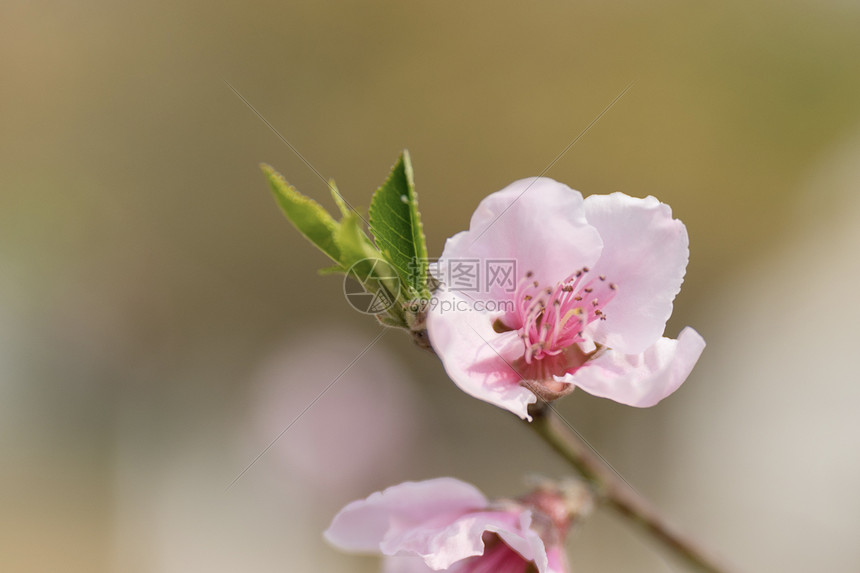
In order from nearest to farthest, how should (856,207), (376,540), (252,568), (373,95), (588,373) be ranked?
(588,373)
(376,540)
(252,568)
(856,207)
(373,95)

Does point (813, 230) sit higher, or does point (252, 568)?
point (813, 230)

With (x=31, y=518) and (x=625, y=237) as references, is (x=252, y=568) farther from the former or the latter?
(x=625, y=237)

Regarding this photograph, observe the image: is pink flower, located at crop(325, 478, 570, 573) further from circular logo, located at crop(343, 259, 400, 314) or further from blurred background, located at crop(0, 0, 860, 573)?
blurred background, located at crop(0, 0, 860, 573)

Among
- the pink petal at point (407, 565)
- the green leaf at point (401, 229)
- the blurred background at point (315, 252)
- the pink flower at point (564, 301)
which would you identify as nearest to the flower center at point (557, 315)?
the pink flower at point (564, 301)

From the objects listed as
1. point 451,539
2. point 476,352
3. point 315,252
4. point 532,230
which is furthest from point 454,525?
point 315,252

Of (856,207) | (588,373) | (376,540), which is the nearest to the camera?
(588,373)

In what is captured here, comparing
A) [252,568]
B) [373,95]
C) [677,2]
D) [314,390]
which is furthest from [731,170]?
[252,568]

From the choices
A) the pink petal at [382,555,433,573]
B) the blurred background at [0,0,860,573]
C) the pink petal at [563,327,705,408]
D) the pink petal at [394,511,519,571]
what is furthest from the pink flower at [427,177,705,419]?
the blurred background at [0,0,860,573]
